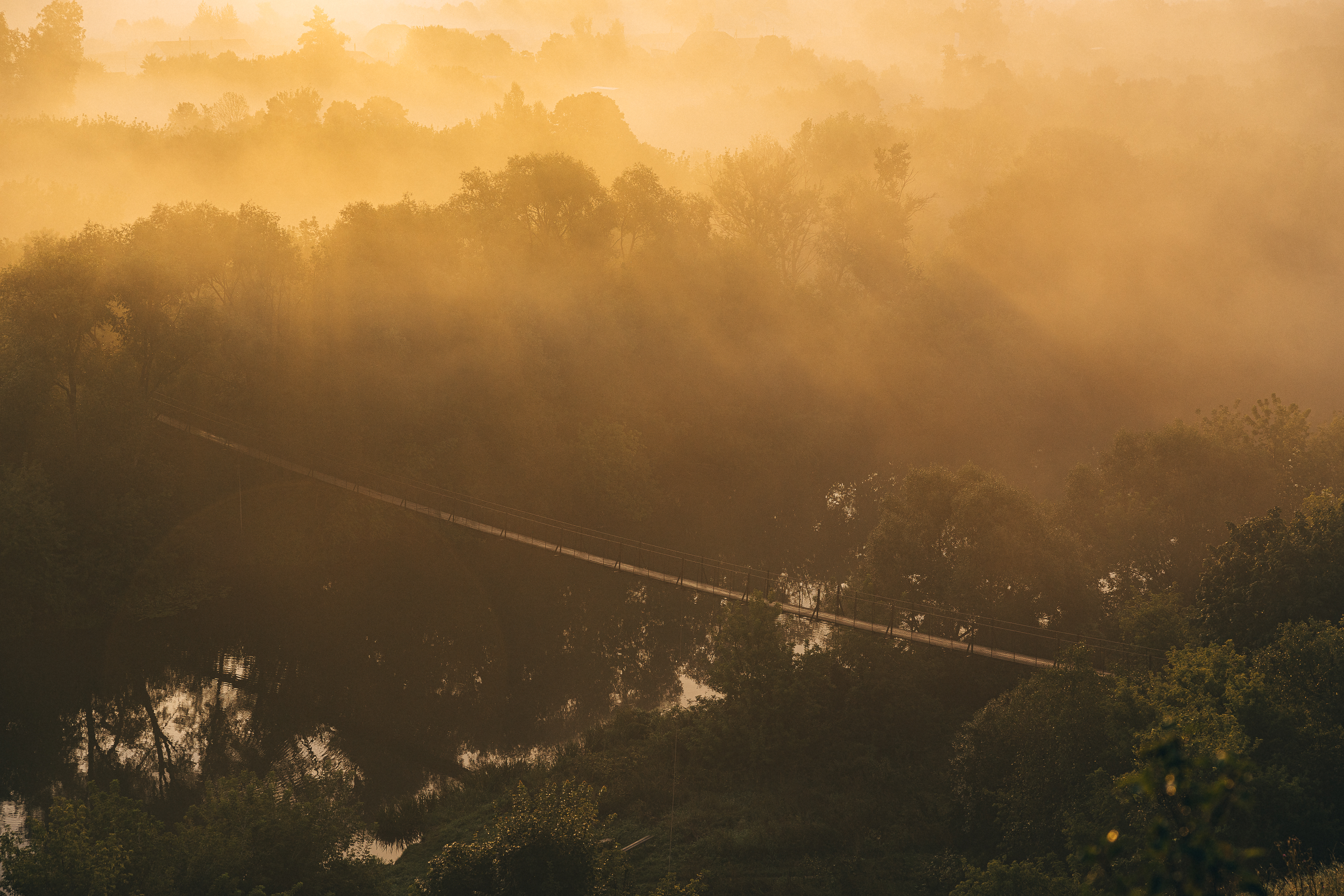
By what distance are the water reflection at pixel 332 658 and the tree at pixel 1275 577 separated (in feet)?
41.8

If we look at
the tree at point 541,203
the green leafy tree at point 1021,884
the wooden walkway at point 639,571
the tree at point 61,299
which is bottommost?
the green leafy tree at point 1021,884

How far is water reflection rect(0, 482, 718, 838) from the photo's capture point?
20.0 metres

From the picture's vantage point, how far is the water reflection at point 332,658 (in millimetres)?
20047

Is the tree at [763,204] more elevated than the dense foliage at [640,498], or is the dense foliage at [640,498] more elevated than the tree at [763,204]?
the tree at [763,204]

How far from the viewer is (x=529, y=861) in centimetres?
1187

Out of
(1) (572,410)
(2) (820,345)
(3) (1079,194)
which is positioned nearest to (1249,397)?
(3) (1079,194)

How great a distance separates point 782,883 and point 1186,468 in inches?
658

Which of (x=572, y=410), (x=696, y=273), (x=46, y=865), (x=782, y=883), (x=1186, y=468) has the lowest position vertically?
(x=782, y=883)

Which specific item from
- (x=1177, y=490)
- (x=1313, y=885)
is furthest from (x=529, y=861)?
(x=1177, y=490)

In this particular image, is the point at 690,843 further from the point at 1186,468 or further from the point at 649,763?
the point at 1186,468

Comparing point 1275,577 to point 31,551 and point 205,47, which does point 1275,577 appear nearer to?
point 31,551

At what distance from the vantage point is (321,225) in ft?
133

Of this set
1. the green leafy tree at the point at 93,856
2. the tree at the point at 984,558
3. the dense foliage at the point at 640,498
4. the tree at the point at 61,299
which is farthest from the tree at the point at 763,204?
the green leafy tree at the point at 93,856

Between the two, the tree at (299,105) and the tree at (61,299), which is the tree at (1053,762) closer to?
the tree at (61,299)
